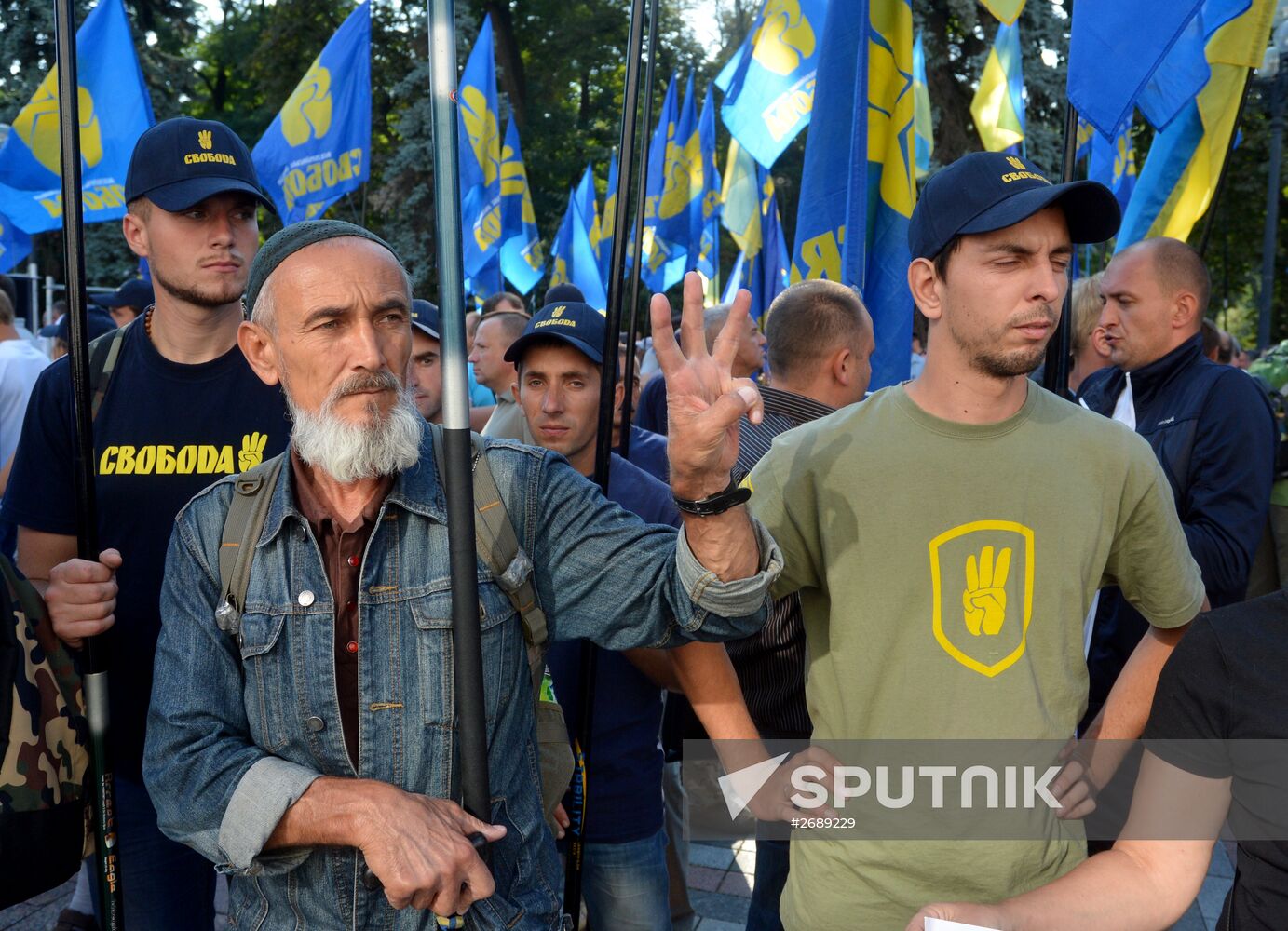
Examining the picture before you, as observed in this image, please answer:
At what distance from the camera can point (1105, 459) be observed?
6.99 feet

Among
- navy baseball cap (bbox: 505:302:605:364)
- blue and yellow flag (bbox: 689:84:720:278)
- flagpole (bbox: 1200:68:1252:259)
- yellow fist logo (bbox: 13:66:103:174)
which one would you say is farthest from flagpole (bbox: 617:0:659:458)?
blue and yellow flag (bbox: 689:84:720:278)

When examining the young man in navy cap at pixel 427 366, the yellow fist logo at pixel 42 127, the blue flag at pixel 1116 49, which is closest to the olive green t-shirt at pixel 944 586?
the blue flag at pixel 1116 49

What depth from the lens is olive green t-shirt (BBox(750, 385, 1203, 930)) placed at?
2.02m

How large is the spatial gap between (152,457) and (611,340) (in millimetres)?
1128

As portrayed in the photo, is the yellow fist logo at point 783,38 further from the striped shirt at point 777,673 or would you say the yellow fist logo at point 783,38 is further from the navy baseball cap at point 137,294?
the navy baseball cap at point 137,294

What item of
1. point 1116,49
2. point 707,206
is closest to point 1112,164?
point 1116,49

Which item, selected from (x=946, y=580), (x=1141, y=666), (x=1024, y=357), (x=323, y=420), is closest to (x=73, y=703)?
(x=323, y=420)

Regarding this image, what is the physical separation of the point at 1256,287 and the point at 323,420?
105 ft

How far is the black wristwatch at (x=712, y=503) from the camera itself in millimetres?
1661

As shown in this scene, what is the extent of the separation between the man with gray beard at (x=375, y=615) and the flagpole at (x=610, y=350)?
399mm

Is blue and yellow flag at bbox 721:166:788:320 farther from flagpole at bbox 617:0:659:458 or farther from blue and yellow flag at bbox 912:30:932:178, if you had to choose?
flagpole at bbox 617:0:659:458

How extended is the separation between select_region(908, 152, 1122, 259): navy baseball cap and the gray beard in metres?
1.07

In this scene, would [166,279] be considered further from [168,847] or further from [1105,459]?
[1105,459]

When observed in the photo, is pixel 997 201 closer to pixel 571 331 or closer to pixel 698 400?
pixel 698 400
